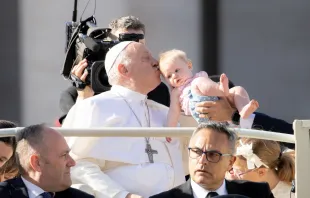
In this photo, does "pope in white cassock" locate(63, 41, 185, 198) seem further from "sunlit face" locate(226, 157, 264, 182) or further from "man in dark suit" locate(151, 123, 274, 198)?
"man in dark suit" locate(151, 123, 274, 198)

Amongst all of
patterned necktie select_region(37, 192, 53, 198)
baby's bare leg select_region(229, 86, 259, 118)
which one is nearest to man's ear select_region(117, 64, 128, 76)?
baby's bare leg select_region(229, 86, 259, 118)

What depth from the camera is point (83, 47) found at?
24.3 feet

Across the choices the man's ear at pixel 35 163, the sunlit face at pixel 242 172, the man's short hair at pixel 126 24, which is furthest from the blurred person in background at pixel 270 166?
the man's short hair at pixel 126 24

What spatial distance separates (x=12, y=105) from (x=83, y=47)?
2.91 meters

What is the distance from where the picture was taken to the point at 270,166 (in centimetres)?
669

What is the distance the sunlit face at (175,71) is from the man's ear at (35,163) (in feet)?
3.74

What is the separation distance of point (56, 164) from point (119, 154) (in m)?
0.72

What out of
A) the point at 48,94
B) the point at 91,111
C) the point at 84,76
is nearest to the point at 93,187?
the point at 91,111

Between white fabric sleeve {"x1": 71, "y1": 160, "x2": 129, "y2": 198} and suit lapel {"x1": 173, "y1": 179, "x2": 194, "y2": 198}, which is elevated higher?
suit lapel {"x1": 173, "y1": 179, "x2": 194, "y2": 198}

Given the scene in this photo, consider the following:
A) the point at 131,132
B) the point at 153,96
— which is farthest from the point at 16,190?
the point at 153,96

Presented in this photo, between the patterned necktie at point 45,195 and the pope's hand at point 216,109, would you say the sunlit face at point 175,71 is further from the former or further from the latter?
the patterned necktie at point 45,195

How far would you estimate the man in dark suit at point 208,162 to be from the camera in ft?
19.4

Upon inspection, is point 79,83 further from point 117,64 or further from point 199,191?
point 199,191

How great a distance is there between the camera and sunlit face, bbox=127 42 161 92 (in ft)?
22.6
